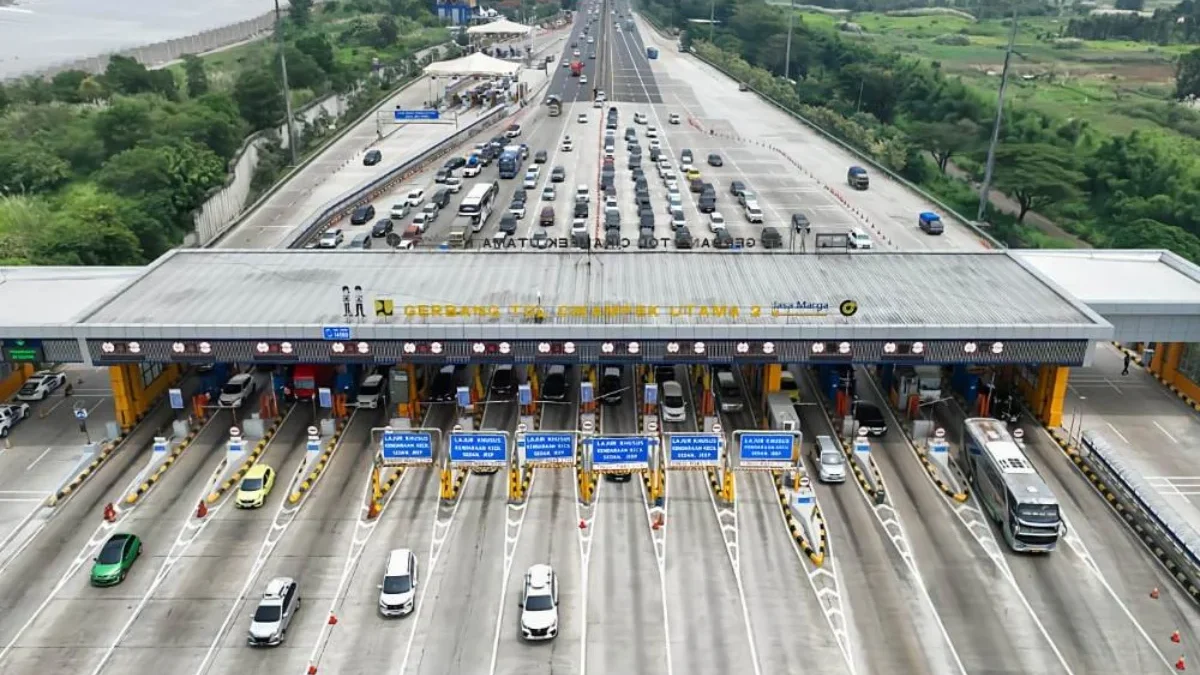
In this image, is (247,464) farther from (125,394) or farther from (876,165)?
(876,165)

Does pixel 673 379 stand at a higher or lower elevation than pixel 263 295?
lower

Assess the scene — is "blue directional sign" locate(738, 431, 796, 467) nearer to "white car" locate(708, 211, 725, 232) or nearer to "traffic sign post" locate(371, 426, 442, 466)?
"traffic sign post" locate(371, 426, 442, 466)

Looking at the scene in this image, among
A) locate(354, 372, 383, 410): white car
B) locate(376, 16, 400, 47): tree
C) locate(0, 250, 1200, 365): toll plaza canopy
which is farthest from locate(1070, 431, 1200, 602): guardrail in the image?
locate(376, 16, 400, 47): tree

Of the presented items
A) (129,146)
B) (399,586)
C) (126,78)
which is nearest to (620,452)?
(399,586)

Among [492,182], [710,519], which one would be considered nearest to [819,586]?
[710,519]

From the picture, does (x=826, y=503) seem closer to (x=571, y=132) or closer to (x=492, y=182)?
(x=492, y=182)
